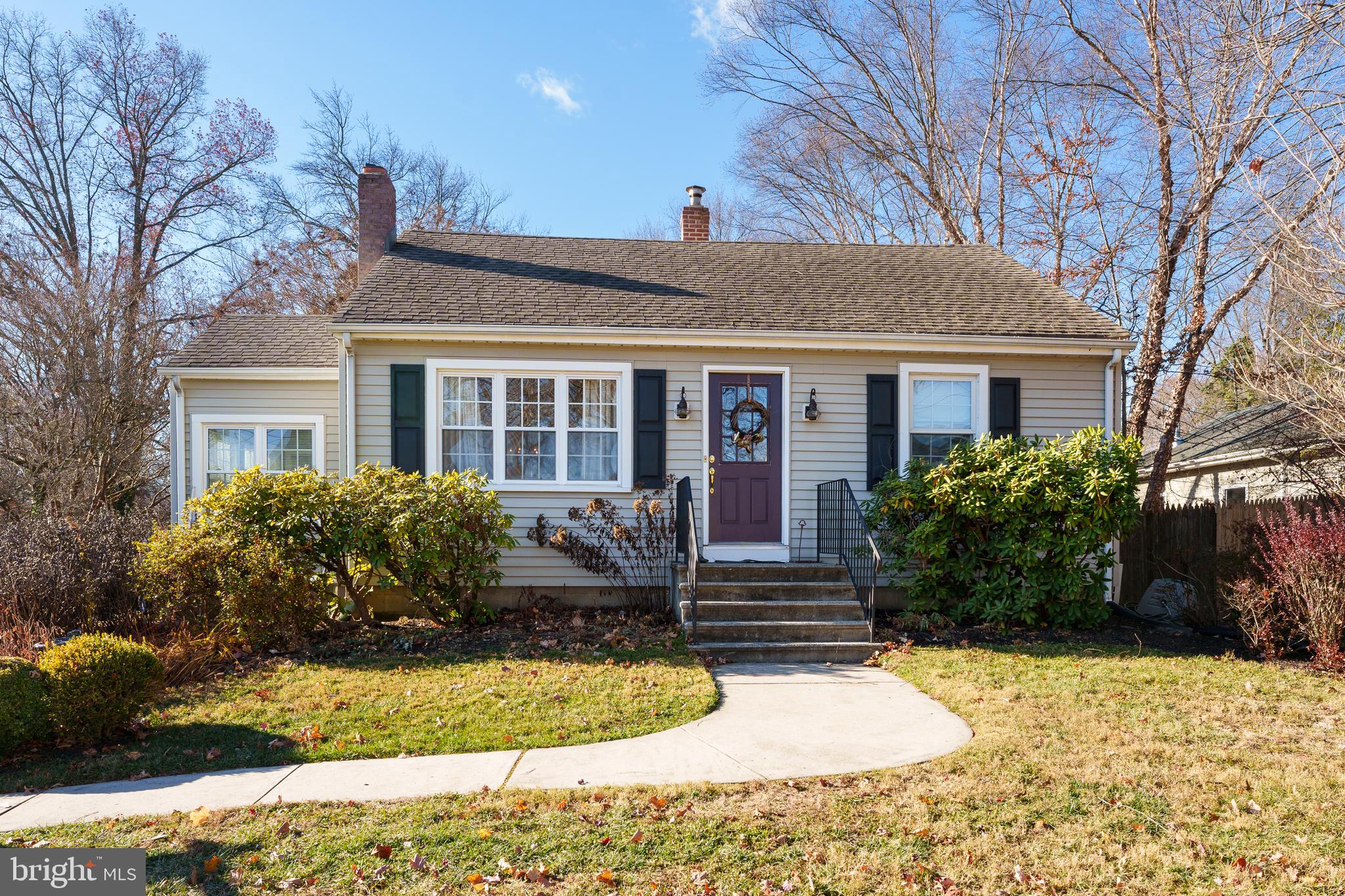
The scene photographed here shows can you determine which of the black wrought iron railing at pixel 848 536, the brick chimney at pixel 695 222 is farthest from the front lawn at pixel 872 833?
the brick chimney at pixel 695 222

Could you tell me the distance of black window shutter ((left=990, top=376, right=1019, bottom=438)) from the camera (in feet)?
31.4

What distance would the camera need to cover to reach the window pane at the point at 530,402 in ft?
30.5

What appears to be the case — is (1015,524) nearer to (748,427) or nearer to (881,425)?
(881,425)

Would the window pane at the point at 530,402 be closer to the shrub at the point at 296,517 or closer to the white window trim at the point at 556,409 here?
the white window trim at the point at 556,409

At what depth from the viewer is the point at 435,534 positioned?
25.3ft

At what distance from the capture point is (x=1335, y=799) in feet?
13.0

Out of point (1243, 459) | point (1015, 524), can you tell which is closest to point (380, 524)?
point (1015, 524)

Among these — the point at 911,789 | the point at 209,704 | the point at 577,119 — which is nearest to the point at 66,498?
the point at 209,704

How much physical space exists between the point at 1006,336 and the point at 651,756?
693 centimetres

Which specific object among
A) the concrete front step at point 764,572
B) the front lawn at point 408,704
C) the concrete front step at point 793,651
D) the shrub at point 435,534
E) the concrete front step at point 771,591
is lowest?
the concrete front step at point 793,651

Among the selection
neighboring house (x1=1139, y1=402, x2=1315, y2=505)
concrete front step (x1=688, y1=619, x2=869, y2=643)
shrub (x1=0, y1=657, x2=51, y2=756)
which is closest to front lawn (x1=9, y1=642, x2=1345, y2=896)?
shrub (x1=0, y1=657, x2=51, y2=756)

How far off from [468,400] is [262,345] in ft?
13.3

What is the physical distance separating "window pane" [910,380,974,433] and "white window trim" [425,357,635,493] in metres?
3.41

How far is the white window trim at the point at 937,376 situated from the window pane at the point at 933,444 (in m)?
0.09
